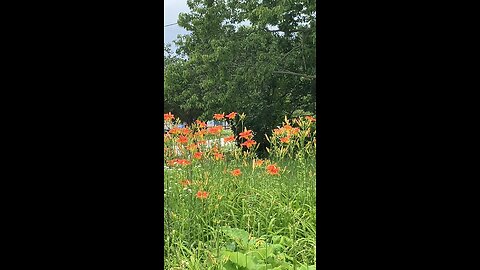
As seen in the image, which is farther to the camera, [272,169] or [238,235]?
[272,169]

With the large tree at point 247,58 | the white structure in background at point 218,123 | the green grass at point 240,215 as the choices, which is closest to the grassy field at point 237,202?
the green grass at point 240,215

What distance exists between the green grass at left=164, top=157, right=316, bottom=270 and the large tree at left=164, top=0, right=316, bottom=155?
679mm

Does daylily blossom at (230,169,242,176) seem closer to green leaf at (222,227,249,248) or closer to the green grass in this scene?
the green grass

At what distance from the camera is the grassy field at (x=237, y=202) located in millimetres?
1792

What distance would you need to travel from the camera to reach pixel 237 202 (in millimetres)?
2111

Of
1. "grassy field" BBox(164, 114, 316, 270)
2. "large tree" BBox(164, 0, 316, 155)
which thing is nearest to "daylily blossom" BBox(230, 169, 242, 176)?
"grassy field" BBox(164, 114, 316, 270)

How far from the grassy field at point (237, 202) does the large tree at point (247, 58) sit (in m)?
0.59

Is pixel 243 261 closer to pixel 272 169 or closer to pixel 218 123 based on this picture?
pixel 272 169

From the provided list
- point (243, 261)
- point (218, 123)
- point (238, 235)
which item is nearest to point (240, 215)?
point (238, 235)

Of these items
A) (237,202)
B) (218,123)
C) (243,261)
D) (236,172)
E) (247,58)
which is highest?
(247,58)

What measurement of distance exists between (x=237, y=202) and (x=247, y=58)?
4.41 feet
